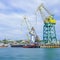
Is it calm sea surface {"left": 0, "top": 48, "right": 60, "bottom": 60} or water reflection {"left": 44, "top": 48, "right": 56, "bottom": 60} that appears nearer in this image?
water reflection {"left": 44, "top": 48, "right": 56, "bottom": 60}

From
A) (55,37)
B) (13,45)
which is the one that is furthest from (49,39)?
(13,45)

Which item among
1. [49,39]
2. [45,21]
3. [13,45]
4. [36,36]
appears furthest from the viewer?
[13,45]

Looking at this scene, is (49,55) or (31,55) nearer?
(49,55)

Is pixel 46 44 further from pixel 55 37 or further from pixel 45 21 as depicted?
pixel 45 21

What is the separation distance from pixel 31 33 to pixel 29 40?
12.1 metres

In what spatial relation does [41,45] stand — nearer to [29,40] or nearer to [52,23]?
[29,40]

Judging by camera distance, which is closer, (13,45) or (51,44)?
(51,44)

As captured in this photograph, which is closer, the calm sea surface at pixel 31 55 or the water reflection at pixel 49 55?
the water reflection at pixel 49 55

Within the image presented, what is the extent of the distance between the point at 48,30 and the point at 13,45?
5938 centimetres

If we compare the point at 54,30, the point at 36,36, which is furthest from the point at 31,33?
the point at 54,30

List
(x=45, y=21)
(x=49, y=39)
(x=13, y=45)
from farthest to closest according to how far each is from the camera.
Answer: (x=13, y=45), (x=49, y=39), (x=45, y=21)

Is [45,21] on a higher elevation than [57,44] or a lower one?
higher

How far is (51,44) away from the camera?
148250 mm

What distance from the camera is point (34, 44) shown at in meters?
154
